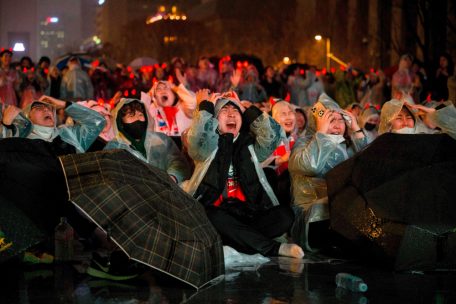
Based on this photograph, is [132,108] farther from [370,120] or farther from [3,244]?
[370,120]

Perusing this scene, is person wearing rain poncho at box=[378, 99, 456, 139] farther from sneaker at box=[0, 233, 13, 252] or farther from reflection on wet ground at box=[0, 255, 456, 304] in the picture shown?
sneaker at box=[0, 233, 13, 252]

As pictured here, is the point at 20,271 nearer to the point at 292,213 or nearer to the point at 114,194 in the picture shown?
the point at 114,194

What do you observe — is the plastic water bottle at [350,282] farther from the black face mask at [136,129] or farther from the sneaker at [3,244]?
the black face mask at [136,129]

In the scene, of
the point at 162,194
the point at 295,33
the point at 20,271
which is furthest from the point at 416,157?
the point at 295,33

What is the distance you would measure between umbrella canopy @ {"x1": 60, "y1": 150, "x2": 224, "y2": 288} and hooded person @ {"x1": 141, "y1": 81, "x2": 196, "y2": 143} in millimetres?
4991

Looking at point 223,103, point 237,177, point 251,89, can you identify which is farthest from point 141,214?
point 251,89

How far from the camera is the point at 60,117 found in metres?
13.7

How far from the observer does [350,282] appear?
22.1ft

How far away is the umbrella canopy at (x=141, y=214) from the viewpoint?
630cm

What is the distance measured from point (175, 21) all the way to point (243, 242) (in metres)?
29.2

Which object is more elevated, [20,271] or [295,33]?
[295,33]

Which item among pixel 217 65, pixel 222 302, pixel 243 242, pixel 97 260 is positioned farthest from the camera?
pixel 217 65

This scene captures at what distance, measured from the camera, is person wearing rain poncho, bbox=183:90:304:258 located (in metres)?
8.06

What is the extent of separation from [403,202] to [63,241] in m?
2.54
